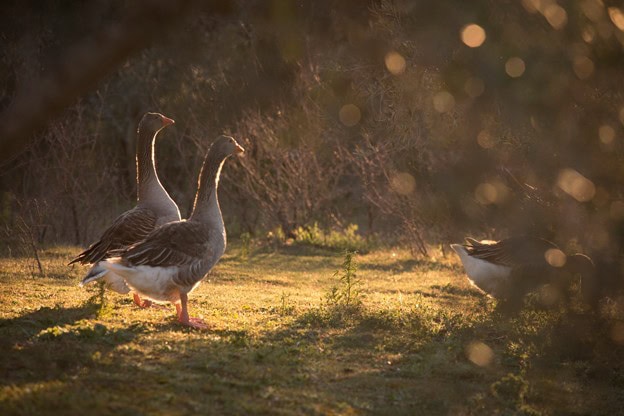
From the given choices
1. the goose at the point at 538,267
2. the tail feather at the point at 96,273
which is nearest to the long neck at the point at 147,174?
the tail feather at the point at 96,273

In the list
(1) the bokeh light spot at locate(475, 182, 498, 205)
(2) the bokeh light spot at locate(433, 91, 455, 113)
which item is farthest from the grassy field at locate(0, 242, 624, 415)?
(2) the bokeh light spot at locate(433, 91, 455, 113)

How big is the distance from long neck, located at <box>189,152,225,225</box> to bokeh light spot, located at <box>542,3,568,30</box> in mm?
4141

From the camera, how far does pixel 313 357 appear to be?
7438 millimetres

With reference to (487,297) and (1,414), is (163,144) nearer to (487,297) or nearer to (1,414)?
(487,297)

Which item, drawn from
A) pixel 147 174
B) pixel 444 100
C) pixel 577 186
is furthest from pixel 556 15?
pixel 147 174

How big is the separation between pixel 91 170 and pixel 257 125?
459 cm

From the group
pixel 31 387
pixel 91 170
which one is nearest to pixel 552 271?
pixel 31 387

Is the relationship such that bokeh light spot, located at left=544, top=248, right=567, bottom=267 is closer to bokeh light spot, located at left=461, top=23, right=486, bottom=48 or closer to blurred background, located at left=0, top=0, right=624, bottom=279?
blurred background, located at left=0, top=0, right=624, bottom=279

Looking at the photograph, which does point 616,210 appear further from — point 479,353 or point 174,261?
point 174,261

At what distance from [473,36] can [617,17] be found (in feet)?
3.78

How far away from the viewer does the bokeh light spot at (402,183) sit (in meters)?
16.6

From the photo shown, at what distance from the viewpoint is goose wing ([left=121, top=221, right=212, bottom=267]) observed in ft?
26.3

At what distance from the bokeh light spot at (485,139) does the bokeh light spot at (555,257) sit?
1514mm

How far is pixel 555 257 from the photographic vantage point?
7.28 metres
